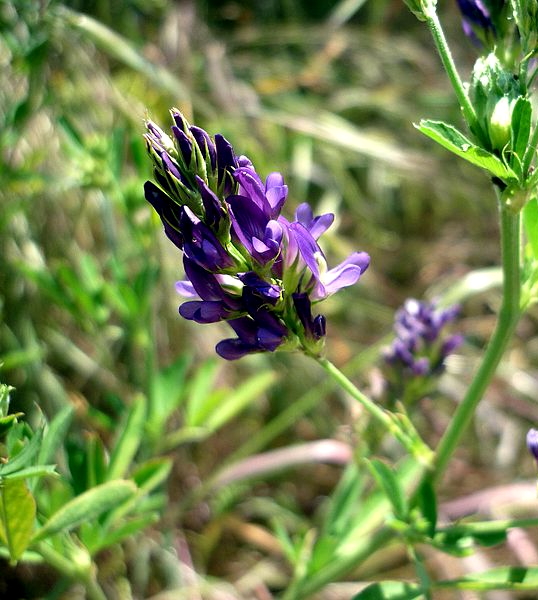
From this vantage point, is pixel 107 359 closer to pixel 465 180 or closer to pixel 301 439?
pixel 301 439

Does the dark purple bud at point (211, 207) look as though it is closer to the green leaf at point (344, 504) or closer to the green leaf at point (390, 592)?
the green leaf at point (390, 592)

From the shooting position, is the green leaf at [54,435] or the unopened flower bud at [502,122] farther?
the green leaf at [54,435]

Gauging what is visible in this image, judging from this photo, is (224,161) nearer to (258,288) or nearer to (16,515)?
(258,288)

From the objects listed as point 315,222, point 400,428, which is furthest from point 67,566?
point 315,222

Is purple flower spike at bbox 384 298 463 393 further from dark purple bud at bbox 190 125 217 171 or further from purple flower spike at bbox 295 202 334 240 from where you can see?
dark purple bud at bbox 190 125 217 171

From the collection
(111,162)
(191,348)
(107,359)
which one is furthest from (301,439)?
(111,162)

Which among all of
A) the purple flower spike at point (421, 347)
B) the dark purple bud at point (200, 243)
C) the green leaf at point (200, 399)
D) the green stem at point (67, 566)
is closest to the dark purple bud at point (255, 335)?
the dark purple bud at point (200, 243)
